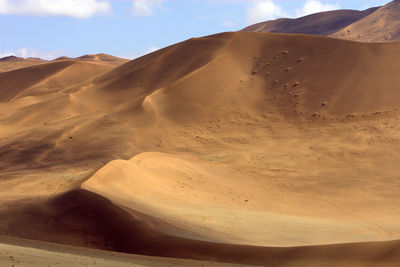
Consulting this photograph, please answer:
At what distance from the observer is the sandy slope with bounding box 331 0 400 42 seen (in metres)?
68.9

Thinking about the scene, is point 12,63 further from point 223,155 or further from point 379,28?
point 223,155

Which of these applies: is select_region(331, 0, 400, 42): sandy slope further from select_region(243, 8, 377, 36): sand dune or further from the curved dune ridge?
the curved dune ridge

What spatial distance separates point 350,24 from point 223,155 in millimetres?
68510

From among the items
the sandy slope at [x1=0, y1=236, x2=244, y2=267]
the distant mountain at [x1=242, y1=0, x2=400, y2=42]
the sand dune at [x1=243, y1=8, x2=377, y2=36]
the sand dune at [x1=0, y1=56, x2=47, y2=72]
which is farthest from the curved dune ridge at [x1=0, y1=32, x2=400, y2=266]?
the sand dune at [x1=243, y1=8, x2=377, y2=36]

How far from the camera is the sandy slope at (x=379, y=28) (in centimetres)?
6894

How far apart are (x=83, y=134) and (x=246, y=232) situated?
582 inches

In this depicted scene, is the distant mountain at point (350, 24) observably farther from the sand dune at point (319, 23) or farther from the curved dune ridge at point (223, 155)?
the curved dune ridge at point (223, 155)

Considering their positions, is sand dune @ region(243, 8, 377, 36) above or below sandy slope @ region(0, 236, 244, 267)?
above

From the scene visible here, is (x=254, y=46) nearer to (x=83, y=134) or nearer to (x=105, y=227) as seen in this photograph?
(x=83, y=134)

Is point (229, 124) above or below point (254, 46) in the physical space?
below

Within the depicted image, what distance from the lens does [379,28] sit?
73.7 metres

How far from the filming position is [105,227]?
483 inches

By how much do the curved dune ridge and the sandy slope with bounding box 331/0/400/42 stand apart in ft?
133

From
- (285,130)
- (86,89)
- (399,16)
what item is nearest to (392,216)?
(285,130)
